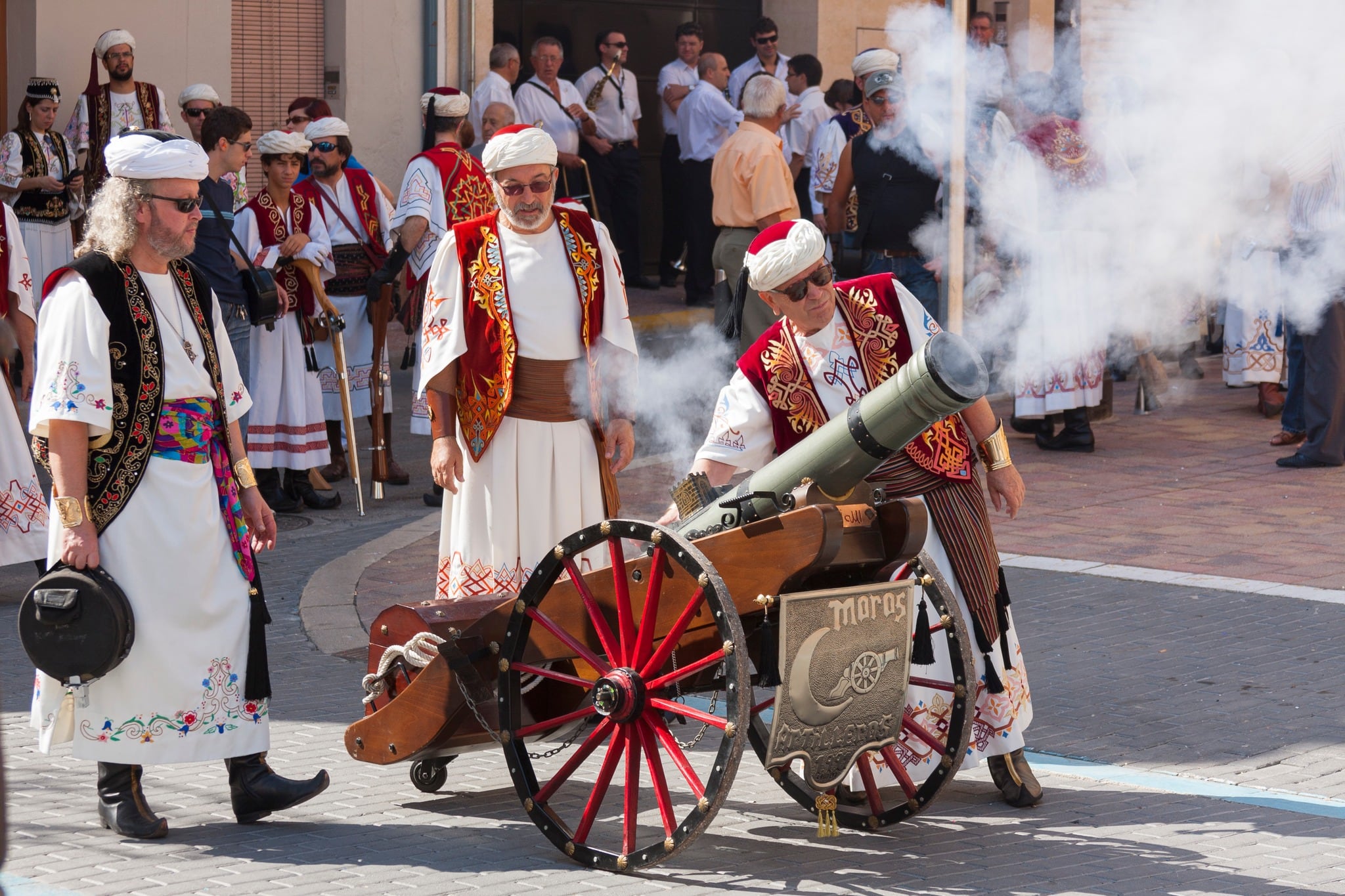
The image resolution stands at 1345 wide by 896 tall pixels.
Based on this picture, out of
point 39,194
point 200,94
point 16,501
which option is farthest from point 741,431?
point 39,194

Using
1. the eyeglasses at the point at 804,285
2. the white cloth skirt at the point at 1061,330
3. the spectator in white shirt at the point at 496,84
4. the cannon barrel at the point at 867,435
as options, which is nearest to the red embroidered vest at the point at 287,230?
the spectator in white shirt at the point at 496,84

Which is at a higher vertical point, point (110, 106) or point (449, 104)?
point (110, 106)

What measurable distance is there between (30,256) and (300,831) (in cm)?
922

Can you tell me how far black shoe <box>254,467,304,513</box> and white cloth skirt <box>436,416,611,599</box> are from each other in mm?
4051

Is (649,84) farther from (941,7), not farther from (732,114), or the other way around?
(941,7)

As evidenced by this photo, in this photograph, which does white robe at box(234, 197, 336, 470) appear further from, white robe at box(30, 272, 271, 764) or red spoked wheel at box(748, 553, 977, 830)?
red spoked wheel at box(748, 553, 977, 830)

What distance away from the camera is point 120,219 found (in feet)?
16.5

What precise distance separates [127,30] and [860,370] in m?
10.3

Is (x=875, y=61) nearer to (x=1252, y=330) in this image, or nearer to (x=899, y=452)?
(x=1252, y=330)

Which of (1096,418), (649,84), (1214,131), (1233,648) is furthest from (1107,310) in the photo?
(649,84)

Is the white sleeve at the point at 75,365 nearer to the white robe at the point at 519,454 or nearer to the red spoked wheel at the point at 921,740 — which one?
the white robe at the point at 519,454

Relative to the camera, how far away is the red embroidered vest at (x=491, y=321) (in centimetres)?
595

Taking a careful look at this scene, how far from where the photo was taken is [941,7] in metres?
15.0

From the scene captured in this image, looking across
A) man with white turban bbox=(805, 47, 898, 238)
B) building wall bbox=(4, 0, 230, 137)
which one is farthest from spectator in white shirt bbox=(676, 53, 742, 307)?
building wall bbox=(4, 0, 230, 137)
